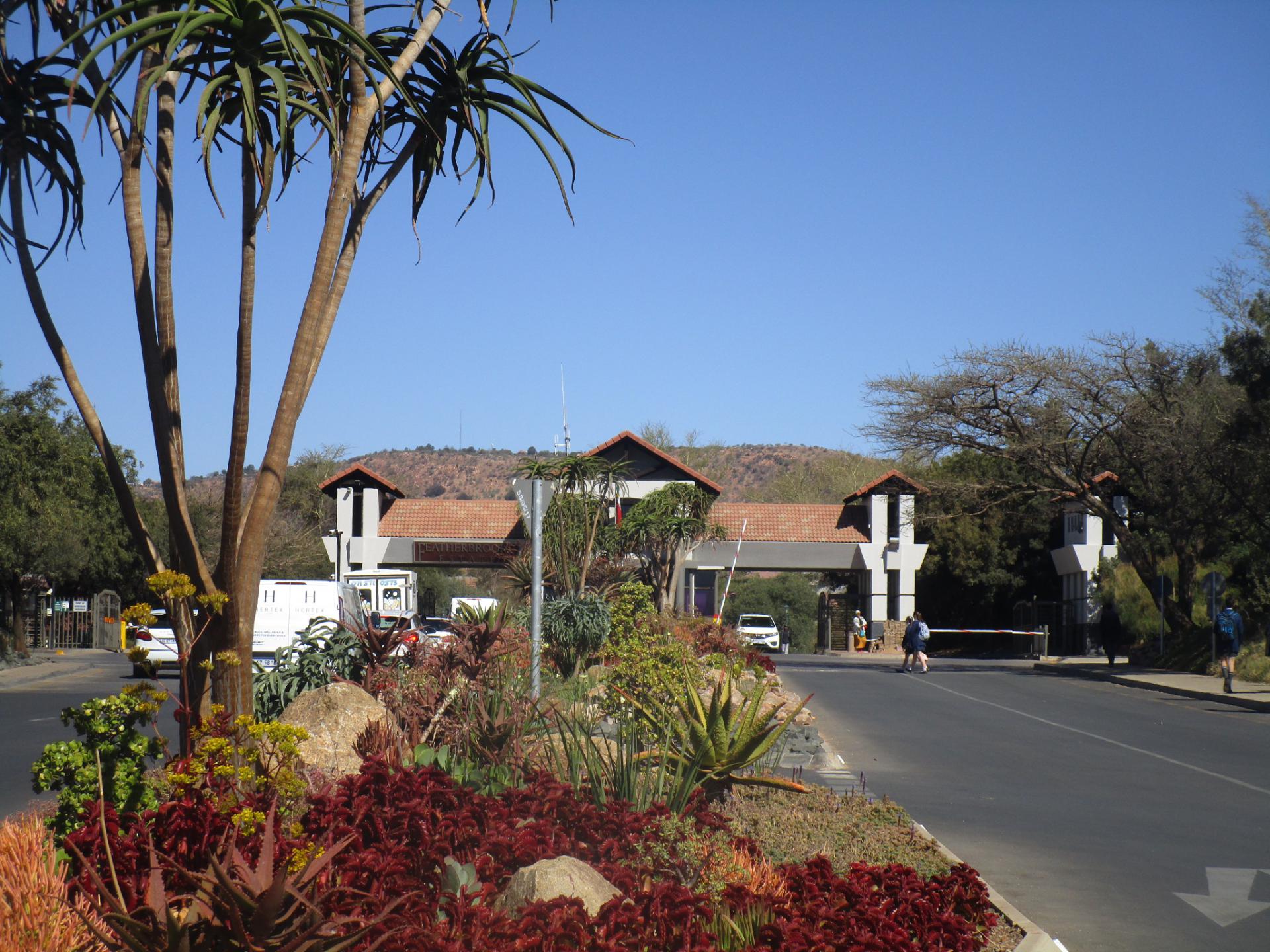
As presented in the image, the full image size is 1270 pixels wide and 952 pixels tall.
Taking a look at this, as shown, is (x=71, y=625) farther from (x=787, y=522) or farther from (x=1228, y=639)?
(x=1228, y=639)

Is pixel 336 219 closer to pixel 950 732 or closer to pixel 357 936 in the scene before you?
pixel 357 936

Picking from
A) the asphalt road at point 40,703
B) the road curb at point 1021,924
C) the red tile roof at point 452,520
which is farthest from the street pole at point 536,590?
Answer: the red tile roof at point 452,520

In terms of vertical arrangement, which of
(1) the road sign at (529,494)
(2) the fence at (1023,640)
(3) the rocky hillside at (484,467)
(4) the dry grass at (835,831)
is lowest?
(2) the fence at (1023,640)

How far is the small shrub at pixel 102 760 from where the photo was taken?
5102 millimetres

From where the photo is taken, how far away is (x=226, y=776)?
4.60 m

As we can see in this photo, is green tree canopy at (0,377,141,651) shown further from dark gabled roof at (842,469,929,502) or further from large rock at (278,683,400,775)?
dark gabled roof at (842,469,929,502)

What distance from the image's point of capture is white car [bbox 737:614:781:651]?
45500 mm

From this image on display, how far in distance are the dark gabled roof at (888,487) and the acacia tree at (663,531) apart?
10.4m

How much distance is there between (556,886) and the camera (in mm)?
4324

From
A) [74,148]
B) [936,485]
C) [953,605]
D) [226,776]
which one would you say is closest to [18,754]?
[74,148]

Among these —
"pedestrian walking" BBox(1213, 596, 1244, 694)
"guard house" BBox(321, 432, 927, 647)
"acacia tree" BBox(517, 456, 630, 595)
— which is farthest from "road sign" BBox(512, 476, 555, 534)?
"guard house" BBox(321, 432, 927, 647)

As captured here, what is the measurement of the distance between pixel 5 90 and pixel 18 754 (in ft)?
28.9

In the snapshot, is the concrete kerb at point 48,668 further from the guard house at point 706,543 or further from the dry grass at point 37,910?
the dry grass at point 37,910

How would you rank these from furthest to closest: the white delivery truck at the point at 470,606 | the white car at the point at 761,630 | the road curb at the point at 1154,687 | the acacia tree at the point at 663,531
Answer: the white car at the point at 761,630 → the acacia tree at the point at 663,531 → the road curb at the point at 1154,687 → the white delivery truck at the point at 470,606
